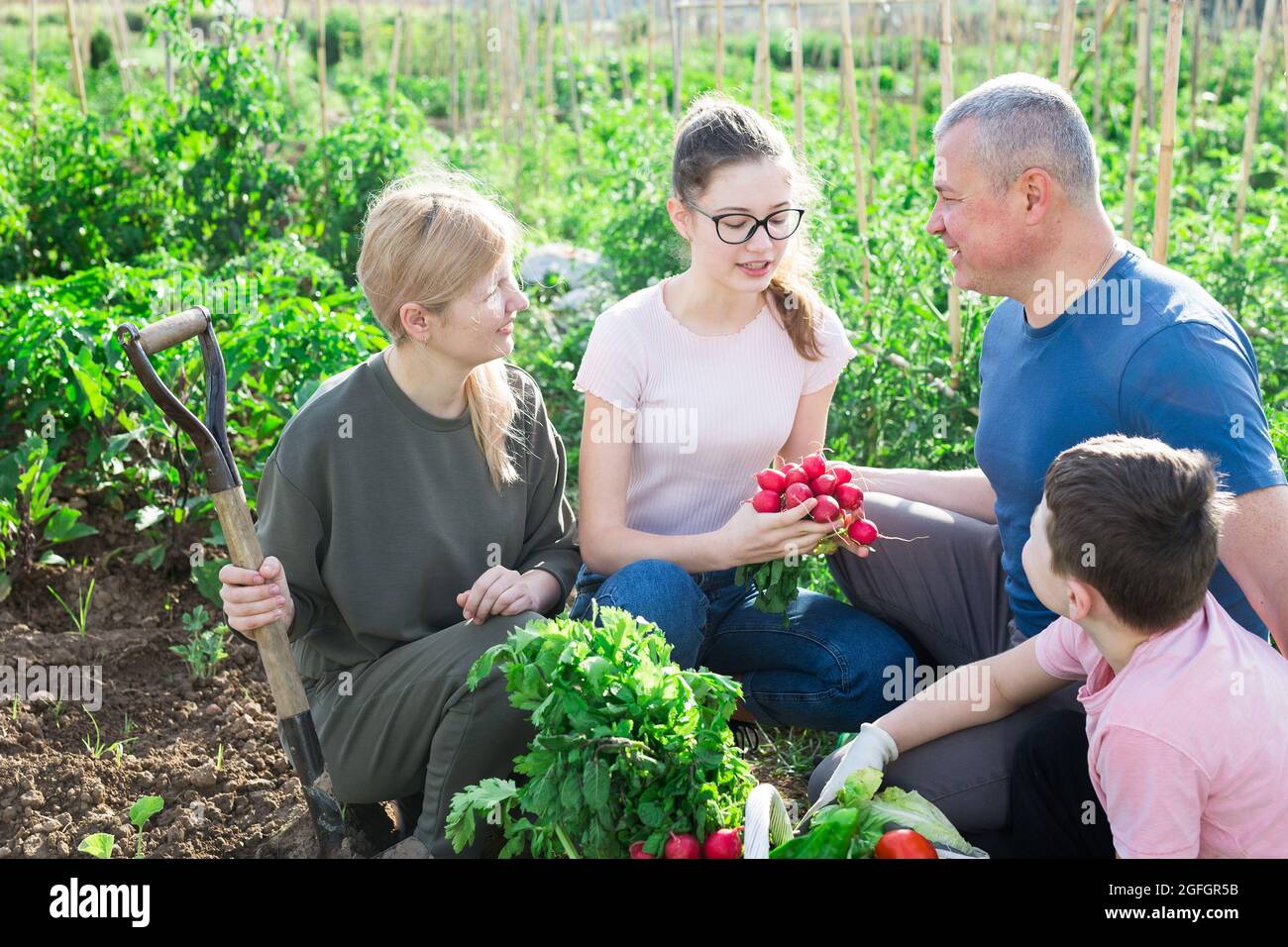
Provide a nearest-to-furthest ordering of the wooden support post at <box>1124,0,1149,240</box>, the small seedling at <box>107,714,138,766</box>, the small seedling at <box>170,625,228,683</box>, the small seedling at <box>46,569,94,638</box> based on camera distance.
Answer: the small seedling at <box>107,714,138,766</box> < the small seedling at <box>170,625,228,683</box> < the small seedling at <box>46,569,94,638</box> < the wooden support post at <box>1124,0,1149,240</box>

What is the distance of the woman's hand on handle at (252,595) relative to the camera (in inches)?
83.3

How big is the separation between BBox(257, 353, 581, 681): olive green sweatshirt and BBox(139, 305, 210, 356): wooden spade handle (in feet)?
0.78

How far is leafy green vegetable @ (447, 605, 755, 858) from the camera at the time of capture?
6.02 ft

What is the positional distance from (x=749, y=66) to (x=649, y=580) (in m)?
9.07

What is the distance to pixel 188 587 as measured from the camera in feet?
10.9

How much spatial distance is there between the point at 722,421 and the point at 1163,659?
106cm

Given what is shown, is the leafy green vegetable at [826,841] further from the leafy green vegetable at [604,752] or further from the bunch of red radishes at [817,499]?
the bunch of red radishes at [817,499]

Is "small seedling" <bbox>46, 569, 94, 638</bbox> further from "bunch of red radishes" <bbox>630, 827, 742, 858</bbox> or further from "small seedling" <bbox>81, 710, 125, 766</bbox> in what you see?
"bunch of red radishes" <bbox>630, 827, 742, 858</bbox>

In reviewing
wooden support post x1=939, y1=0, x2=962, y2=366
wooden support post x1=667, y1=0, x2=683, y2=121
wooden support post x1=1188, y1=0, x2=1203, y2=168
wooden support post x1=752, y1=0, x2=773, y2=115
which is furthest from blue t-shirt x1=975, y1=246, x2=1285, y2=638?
wooden support post x1=1188, y1=0, x2=1203, y2=168

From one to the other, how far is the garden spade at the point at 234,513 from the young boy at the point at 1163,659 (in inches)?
49.8

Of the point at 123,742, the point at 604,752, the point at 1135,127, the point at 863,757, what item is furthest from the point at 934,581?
the point at 1135,127
